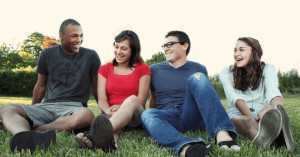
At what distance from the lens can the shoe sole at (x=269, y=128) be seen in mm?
2283

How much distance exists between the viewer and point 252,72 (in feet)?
11.5

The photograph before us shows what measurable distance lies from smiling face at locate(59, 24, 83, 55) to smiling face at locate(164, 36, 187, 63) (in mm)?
1376

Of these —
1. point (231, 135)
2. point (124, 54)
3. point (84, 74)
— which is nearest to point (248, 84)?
point (231, 135)

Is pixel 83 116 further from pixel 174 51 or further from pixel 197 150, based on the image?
pixel 197 150

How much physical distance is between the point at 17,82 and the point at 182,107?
20.5 meters

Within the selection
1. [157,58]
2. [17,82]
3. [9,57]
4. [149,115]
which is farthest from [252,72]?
[9,57]

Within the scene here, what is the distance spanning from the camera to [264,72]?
3461 mm

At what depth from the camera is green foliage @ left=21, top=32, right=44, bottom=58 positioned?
4441 centimetres

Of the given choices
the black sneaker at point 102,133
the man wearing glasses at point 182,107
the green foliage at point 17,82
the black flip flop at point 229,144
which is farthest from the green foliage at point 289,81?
the green foliage at point 17,82

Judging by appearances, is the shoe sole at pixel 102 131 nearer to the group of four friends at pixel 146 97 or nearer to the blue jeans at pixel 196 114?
the group of four friends at pixel 146 97

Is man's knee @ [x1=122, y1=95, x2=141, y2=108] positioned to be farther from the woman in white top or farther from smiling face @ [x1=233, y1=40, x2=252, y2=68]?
smiling face @ [x1=233, y1=40, x2=252, y2=68]

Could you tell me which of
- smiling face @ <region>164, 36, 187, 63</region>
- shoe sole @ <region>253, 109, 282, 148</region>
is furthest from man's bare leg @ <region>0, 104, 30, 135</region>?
shoe sole @ <region>253, 109, 282, 148</region>

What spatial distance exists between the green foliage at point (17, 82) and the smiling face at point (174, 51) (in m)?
18.9

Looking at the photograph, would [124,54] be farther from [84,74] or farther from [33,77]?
[33,77]
